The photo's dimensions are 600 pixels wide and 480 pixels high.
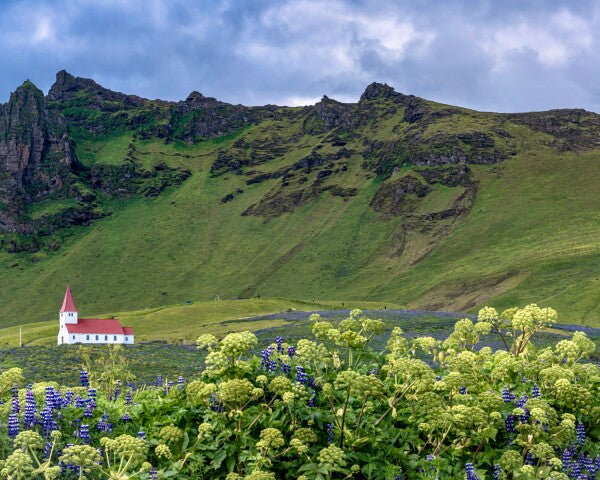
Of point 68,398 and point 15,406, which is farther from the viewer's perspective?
point 68,398

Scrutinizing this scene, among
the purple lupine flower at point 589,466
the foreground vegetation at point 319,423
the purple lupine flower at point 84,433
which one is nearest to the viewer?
the foreground vegetation at point 319,423

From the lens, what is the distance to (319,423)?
9.10 metres

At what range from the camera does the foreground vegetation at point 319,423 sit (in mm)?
8062

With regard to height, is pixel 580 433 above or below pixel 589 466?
above

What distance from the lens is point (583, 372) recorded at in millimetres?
10648

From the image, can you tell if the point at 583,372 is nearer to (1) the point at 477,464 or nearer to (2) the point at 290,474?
(1) the point at 477,464

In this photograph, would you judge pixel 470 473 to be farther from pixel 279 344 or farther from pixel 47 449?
pixel 47 449

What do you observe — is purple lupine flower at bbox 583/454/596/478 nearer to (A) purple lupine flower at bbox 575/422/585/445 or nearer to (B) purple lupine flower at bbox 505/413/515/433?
(A) purple lupine flower at bbox 575/422/585/445

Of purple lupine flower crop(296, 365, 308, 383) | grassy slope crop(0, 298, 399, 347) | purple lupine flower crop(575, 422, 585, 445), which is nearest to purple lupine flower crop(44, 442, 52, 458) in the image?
purple lupine flower crop(296, 365, 308, 383)

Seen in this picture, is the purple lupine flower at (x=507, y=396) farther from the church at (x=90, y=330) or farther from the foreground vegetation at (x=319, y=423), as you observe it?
the church at (x=90, y=330)

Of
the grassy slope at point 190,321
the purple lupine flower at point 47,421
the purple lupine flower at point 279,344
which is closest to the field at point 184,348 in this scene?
the grassy slope at point 190,321

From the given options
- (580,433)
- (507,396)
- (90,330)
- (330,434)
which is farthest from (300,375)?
(90,330)

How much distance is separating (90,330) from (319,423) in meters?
87.8

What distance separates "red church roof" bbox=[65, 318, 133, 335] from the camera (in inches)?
3506
